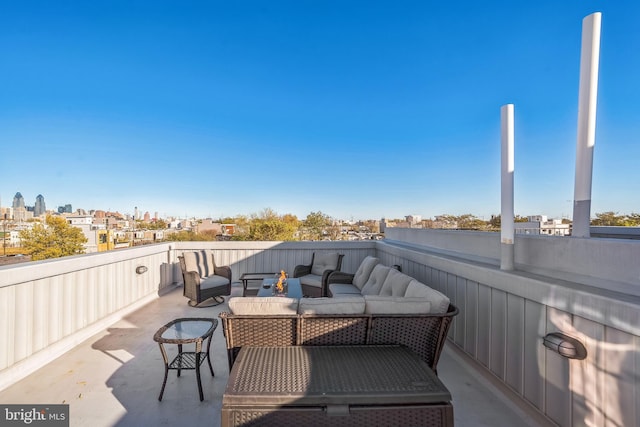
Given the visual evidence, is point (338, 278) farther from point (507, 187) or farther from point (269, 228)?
point (269, 228)

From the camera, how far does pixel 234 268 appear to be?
6348 mm

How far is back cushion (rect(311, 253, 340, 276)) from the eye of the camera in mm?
5357

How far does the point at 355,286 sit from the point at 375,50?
24.4ft

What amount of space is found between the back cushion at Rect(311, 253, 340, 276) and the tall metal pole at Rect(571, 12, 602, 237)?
3.76 meters

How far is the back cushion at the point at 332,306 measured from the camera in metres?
2.03

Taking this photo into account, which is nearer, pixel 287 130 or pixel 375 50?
pixel 375 50

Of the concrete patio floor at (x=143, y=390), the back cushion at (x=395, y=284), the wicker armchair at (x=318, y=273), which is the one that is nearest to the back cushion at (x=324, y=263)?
the wicker armchair at (x=318, y=273)

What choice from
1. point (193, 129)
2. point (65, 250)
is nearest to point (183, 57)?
point (193, 129)

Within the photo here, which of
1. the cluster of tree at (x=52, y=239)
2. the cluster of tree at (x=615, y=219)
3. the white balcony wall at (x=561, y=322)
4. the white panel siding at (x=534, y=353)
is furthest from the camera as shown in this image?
the cluster of tree at (x=52, y=239)

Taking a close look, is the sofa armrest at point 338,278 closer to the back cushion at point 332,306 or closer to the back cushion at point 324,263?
the back cushion at point 324,263

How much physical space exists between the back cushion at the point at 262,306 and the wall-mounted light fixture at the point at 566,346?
5.21ft

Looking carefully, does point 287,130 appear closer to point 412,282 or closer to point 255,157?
point 255,157

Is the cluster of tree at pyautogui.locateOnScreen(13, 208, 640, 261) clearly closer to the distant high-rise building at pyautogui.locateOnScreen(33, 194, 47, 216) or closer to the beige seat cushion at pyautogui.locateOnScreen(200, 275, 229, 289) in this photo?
the beige seat cushion at pyautogui.locateOnScreen(200, 275, 229, 289)

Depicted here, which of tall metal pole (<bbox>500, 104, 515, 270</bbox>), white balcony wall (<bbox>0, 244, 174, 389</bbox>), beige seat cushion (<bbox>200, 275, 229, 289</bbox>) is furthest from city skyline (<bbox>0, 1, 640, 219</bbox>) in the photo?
white balcony wall (<bbox>0, 244, 174, 389</bbox>)
